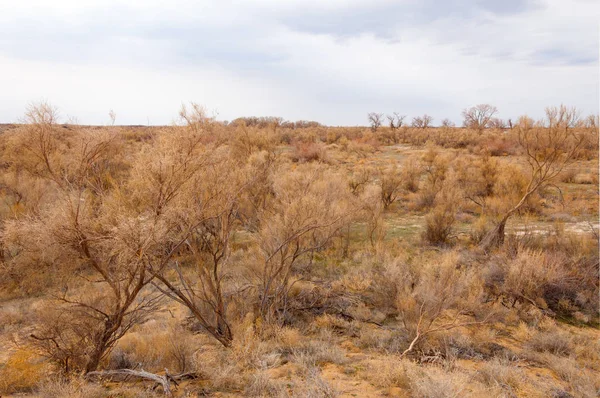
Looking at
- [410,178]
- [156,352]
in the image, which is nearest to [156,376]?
[156,352]

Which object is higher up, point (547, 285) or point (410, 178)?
point (410, 178)

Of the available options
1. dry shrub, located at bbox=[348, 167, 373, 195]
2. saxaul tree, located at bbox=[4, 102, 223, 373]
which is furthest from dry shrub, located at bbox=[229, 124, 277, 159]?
saxaul tree, located at bbox=[4, 102, 223, 373]

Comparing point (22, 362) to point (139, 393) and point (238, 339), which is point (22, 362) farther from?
point (238, 339)

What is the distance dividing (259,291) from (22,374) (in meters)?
4.23

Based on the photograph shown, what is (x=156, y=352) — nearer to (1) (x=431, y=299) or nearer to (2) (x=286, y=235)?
(2) (x=286, y=235)

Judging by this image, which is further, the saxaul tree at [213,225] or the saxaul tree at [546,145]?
the saxaul tree at [546,145]

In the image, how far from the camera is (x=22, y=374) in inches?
212

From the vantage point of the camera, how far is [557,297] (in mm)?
8828

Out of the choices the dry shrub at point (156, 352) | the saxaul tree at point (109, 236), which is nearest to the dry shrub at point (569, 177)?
the saxaul tree at point (109, 236)

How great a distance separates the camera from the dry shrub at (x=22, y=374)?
5313mm

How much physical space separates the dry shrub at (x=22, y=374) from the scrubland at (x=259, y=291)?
0.03 m

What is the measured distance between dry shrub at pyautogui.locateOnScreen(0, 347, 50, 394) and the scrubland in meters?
0.03

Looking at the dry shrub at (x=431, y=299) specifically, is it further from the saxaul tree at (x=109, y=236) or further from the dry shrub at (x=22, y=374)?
the dry shrub at (x=22, y=374)

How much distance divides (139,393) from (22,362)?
6.96 feet
